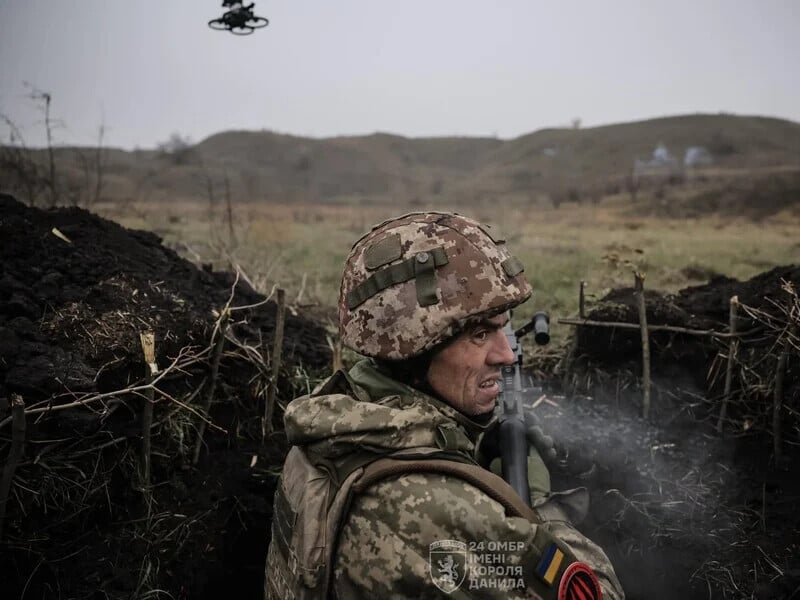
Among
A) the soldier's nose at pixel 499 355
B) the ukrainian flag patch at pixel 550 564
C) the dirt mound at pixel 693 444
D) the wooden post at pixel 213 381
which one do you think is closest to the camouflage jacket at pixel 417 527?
the ukrainian flag patch at pixel 550 564

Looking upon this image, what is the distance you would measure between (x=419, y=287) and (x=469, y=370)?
0.35 meters

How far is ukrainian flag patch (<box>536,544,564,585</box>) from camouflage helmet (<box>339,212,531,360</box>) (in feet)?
2.45

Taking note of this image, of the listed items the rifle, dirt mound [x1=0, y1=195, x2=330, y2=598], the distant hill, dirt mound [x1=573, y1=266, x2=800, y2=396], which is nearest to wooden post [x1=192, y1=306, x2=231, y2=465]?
dirt mound [x1=0, y1=195, x2=330, y2=598]

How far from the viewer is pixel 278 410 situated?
397 centimetres

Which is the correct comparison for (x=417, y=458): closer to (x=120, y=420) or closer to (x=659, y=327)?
(x=120, y=420)

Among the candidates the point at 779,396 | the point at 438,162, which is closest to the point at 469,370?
the point at 779,396

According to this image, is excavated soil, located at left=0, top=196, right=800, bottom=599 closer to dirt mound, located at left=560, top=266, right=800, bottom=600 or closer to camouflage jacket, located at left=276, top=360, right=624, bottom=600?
dirt mound, located at left=560, top=266, right=800, bottom=600

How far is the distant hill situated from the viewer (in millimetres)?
47281

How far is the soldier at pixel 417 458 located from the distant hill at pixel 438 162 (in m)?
38.6

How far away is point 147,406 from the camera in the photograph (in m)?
2.89

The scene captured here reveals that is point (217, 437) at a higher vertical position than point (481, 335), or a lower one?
lower

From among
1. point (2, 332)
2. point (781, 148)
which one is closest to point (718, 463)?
point (2, 332)

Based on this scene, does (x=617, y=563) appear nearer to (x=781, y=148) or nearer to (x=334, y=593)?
(x=334, y=593)

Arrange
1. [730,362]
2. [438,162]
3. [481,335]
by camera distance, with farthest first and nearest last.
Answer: [438,162] < [730,362] < [481,335]
